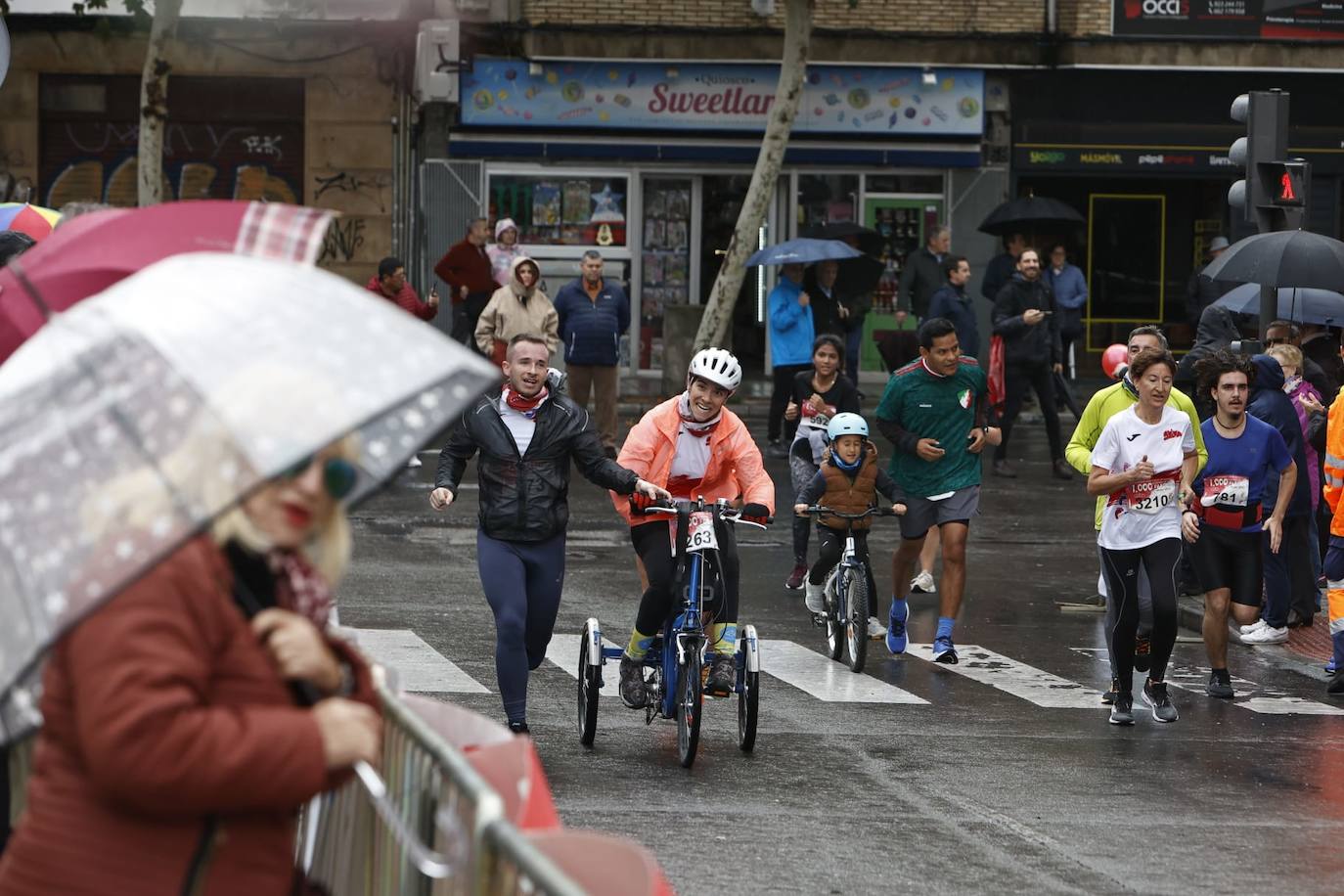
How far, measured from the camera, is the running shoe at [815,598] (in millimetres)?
12109

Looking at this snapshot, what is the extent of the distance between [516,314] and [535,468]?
10.3m

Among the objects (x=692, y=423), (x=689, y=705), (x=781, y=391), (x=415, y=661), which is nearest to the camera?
(x=689, y=705)

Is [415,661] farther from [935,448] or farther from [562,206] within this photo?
[562,206]

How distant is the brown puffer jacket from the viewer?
2.86 m

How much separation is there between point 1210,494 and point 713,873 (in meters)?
5.01

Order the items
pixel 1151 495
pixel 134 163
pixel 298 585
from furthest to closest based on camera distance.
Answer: pixel 134 163 → pixel 1151 495 → pixel 298 585

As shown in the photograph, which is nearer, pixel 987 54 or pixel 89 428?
pixel 89 428

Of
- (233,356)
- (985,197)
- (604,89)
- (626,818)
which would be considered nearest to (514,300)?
(604,89)

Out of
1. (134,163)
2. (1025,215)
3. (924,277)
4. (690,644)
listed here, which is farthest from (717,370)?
(134,163)

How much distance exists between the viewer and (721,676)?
29.1 feet

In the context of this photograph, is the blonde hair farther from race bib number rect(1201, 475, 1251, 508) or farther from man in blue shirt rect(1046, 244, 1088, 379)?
man in blue shirt rect(1046, 244, 1088, 379)

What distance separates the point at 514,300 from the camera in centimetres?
1920

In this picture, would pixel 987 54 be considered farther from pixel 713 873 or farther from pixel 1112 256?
pixel 713 873

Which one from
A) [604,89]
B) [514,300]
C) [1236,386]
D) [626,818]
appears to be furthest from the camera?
[604,89]
